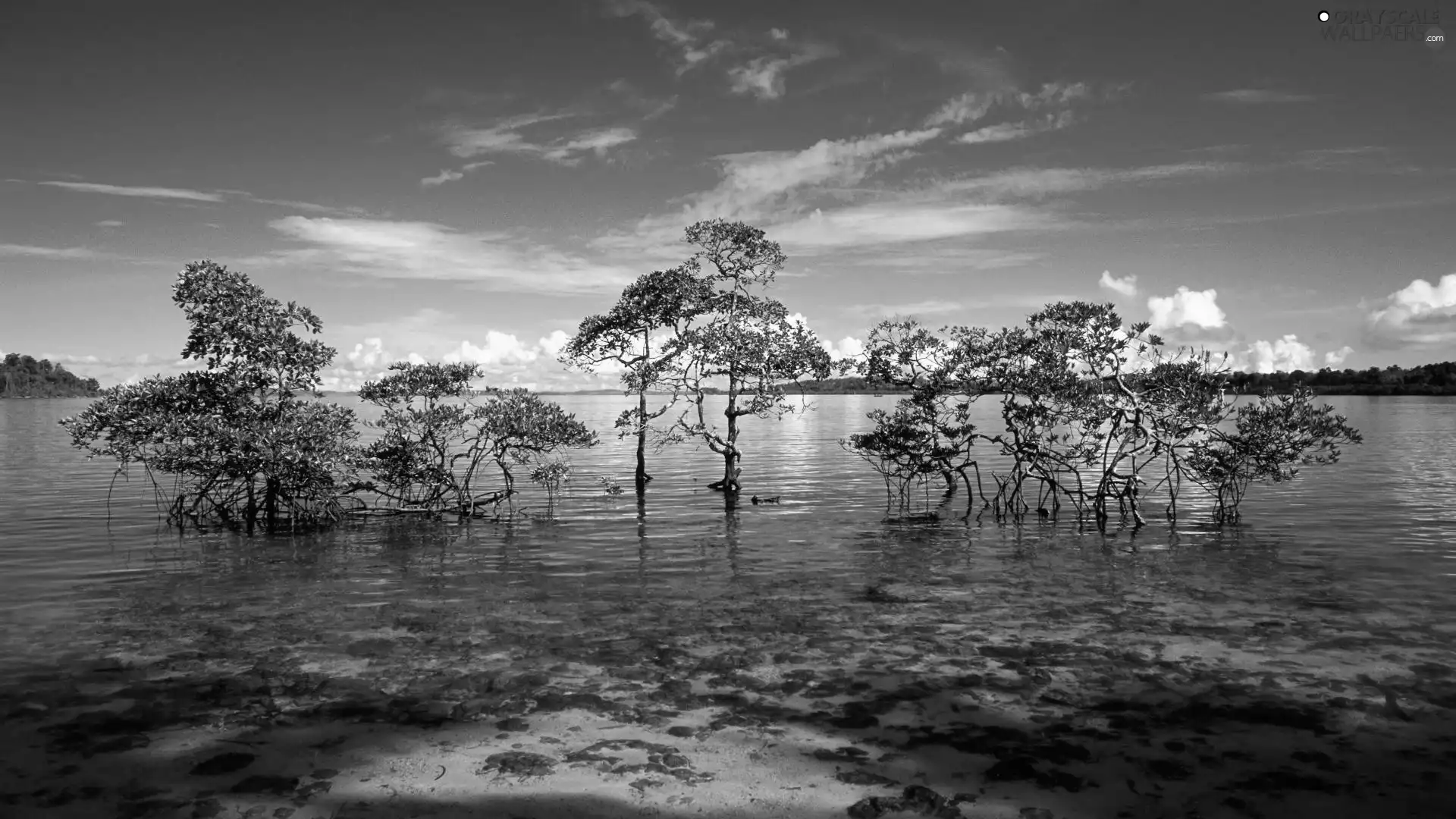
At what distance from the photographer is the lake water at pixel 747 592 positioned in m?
15.8

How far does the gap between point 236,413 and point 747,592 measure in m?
21.7

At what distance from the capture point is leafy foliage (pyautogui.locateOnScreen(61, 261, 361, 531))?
2897 centimetres

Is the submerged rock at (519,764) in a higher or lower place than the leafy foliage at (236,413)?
lower

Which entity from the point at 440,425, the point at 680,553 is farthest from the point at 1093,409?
the point at 440,425

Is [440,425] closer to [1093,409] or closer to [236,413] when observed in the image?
[236,413]

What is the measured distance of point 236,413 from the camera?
30.3m

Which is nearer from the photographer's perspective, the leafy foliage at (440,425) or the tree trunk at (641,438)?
the leafy foliage at (440,425)

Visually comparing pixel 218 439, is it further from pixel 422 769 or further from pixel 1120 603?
pixel 1120 603

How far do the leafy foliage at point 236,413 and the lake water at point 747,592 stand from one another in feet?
8.80

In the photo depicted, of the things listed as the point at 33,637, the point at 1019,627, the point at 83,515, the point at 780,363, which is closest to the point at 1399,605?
the point at 1019,627

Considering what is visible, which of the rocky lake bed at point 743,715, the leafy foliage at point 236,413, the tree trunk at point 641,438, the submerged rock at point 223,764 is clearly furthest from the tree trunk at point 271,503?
the submerged rock at point 223,764

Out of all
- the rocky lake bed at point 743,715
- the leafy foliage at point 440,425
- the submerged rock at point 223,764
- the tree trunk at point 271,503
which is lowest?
the rocky lake bed at point 743,715

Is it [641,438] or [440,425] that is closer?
[440,425]

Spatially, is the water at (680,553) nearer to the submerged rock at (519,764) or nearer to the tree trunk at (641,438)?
the tree trunk at (641,438)
